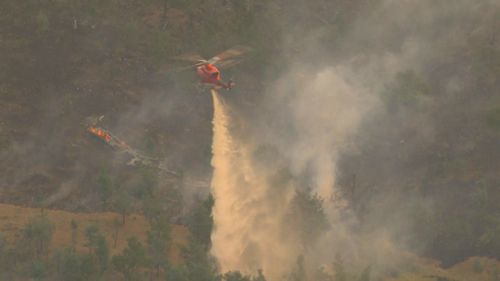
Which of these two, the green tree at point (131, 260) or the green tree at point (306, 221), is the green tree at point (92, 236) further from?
the green tree at point (306, 221)

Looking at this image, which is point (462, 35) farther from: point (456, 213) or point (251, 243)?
point (251, 243)

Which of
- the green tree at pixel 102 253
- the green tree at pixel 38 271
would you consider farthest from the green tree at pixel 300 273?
the green tree at pixel 38 271

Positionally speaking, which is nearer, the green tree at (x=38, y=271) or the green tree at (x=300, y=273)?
the green tree at (x=38, y=271)

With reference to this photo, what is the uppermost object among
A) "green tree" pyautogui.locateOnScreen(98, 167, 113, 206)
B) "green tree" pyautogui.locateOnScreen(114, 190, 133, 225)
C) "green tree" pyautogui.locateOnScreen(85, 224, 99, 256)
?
"green tree" pyautogui.locateOnScreen(98, 167, 113, 206)

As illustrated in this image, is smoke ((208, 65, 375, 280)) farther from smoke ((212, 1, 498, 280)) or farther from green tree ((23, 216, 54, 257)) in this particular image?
Result: green tree ((23, 216, 54, 257))

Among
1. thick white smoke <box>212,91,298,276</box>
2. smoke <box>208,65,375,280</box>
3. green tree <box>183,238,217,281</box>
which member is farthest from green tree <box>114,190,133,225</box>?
smoke <box>208,65,375,280</box>

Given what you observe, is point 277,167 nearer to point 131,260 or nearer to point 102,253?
point 131,260

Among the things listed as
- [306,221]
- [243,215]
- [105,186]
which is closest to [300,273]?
[306,221]

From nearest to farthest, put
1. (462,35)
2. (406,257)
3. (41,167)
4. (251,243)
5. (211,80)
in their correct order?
(211,80), (251,243), (406,257), (41,167), (462,35)

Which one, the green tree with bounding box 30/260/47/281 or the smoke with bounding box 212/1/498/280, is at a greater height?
the smoke with bounding box 212/1/498/280

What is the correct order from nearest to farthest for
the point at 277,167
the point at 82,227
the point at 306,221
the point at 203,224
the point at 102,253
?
the point at 102,253 → the point at 203,224 → the point at 306,221 → the point at 82,227 → the point at 277,167

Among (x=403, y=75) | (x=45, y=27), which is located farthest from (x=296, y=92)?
(x=45, y=27)
